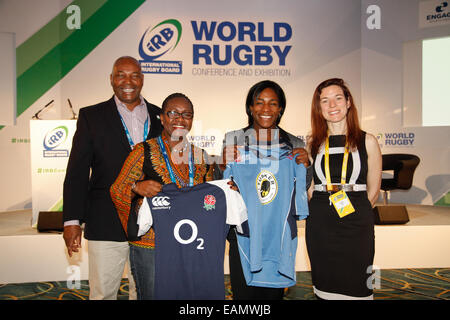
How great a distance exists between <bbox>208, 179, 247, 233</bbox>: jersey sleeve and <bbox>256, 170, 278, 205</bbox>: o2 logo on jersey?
131 millimetres

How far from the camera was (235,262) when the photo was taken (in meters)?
1.89

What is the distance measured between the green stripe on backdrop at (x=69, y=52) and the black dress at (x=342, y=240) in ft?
19.3

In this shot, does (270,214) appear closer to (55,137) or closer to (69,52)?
(55,137)

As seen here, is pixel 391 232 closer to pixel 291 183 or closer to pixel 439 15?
pixel 291 183

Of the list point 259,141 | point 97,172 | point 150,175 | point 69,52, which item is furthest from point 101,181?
point 69,52

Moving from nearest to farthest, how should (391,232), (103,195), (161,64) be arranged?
(103,195) < (391,232) < (161,64)

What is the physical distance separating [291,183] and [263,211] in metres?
0.22

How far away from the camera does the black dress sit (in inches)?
77.2

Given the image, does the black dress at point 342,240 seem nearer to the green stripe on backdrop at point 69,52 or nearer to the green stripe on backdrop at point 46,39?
the green stripe on backdrop at point 69,52

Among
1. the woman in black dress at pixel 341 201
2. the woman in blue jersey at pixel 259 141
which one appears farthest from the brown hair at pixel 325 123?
the woman in blue jersey at pixel 259 141

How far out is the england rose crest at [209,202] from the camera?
1754 millimetres

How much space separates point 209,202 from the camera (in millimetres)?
1758
